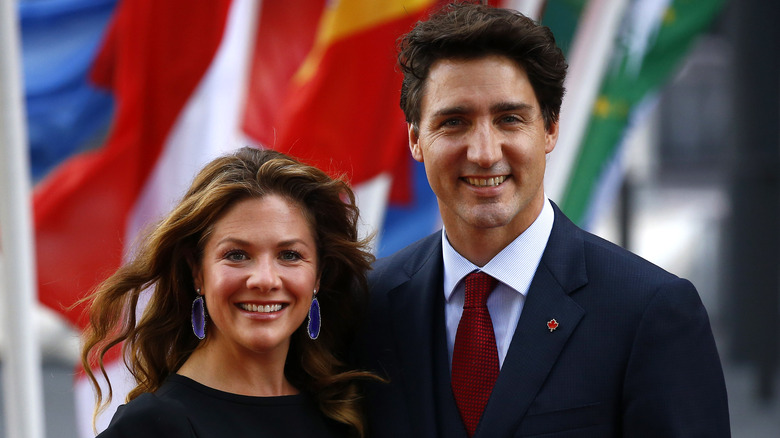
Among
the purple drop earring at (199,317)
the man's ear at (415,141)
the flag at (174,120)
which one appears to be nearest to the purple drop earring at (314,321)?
the purple drop earring at (199,317)

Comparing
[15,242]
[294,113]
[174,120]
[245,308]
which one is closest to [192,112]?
[174,120]

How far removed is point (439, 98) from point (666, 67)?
671 cm

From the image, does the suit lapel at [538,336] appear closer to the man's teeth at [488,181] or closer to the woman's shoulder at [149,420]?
the man's teeth at [488,181]

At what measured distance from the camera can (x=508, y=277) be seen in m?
3.28

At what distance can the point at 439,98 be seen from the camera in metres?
3.24

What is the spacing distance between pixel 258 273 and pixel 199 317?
0.32 meters

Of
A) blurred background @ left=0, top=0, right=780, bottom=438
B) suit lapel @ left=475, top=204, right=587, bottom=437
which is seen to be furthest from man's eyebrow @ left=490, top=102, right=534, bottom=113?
blurred background @ left=0, top=0, right=780, bottom=438

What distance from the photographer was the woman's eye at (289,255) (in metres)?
3.34

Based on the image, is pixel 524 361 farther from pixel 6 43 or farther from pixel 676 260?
pixel 676 260

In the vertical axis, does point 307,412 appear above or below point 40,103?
below

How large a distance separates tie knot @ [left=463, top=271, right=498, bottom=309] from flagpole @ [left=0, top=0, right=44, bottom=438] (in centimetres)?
253

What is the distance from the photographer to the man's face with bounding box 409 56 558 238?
3180mm

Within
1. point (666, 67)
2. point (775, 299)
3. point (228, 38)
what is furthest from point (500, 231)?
point (775, 299)

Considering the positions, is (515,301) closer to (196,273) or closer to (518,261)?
(518,261)
